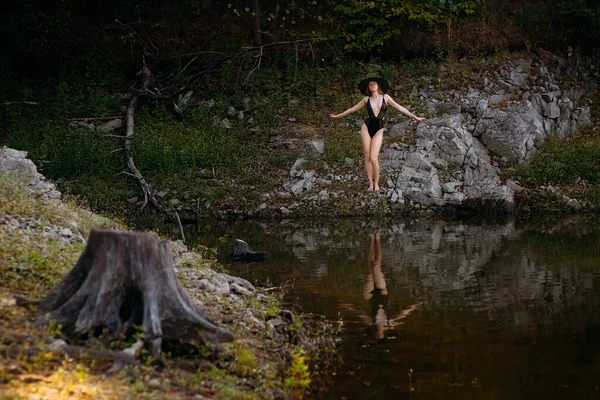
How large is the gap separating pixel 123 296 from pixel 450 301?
550cm

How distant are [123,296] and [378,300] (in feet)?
16.6

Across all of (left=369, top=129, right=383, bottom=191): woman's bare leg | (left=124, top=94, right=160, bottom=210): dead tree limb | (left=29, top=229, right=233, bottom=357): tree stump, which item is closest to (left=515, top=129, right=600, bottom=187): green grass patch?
(left=369, top=129, right=383, bottom=191): woman's bare leg

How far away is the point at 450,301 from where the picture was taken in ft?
37.8

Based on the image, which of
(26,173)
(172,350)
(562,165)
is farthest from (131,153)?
(172,350)

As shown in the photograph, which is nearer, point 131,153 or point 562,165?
point 562,165

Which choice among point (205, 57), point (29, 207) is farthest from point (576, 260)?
Answer: point (205, 57)

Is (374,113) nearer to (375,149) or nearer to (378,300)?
(375,149)

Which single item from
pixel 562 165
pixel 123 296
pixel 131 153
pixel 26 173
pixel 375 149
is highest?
pixel 131 153

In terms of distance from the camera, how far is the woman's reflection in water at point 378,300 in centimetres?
1022

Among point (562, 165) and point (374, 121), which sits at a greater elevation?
point (374, 121)

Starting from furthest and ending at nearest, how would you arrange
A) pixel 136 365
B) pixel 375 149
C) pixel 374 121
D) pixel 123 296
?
pixel 375 149, pixel 374 121, pixel 123 296, pixel 136 365

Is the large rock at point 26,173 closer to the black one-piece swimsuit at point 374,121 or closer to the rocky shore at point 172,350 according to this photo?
the rocky shore at point 172,350

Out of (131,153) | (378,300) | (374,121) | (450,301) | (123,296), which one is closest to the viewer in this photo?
(123,296)

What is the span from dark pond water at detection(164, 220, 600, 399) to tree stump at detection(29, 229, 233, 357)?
1595 millimetres
